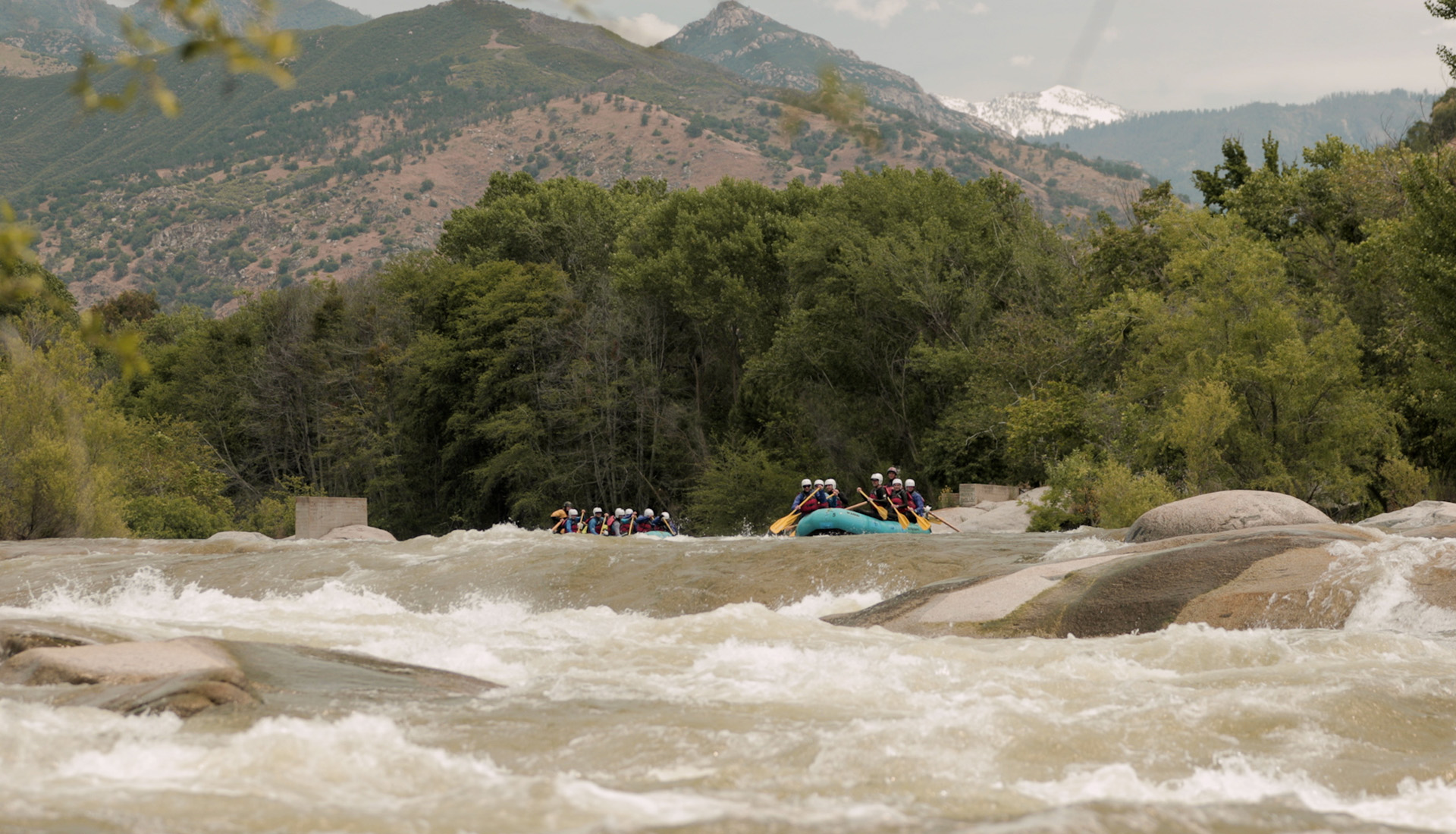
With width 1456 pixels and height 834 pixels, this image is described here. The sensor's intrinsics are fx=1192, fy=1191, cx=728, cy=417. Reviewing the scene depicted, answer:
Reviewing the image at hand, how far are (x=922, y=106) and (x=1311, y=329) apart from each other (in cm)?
1187

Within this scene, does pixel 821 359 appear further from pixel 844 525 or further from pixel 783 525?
pixel 844 525

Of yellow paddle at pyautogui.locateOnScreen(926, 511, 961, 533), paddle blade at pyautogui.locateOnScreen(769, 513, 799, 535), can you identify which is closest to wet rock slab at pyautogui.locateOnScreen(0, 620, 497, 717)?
paddle blade at pyautogui.locateOnScreen(769, 513, 799, 535)

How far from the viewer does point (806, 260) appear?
39719 millimetres

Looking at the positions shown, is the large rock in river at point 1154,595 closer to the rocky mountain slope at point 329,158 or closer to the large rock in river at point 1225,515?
the large rock in river at point 1225,515

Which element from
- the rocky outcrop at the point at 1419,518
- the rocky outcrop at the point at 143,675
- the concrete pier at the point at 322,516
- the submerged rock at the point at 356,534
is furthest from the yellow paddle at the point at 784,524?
the rocky outcrop at the point at 143,675

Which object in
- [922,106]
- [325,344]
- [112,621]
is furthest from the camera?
[325,344]

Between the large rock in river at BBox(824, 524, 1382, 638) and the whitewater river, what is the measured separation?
0.48m

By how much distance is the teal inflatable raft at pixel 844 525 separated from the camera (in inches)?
870

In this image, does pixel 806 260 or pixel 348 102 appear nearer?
pixel 806 260

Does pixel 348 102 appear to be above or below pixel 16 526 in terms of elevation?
above

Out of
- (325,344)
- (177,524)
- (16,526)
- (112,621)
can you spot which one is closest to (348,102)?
(325,344)

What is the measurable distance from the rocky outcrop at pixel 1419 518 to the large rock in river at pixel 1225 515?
138 centimetres

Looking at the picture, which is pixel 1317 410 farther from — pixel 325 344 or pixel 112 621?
pixel 325 344

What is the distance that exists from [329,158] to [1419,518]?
502 feet
